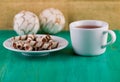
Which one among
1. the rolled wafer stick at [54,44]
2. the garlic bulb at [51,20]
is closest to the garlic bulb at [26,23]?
the garlic bulb at [51,20]

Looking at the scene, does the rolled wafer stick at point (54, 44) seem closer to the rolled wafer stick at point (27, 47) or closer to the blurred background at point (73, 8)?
the rolled wafer stick at point (27, 47)

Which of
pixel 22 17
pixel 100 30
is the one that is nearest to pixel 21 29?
pixel 22 17

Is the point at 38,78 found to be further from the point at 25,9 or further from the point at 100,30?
the point at 25,9

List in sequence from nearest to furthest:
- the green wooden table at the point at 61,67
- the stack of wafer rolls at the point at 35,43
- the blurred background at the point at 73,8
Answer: the green wooden table at the point at 61,67 → the stack of wafer rolls at the point at 35,43 → the blurred background at the point at 73,8

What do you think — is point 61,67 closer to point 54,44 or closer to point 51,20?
point 54,44

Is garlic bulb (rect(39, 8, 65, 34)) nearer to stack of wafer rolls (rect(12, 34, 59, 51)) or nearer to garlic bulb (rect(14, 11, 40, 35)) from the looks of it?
garlic bulb (rect(14, 11, 40, 35))

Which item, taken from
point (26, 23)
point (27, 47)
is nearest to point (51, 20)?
point (26, 23)
